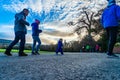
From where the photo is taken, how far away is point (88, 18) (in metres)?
67.6

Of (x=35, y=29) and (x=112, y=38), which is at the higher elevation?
(x=35, y=29)

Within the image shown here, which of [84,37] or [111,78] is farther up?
[84,37]

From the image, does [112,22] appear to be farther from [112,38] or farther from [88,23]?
[88,23]

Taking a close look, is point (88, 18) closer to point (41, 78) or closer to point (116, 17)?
point (116, 17)

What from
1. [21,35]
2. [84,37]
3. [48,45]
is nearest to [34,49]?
[21,35]

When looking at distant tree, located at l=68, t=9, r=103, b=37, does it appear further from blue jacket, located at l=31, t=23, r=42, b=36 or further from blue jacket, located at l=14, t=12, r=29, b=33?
blue jacket, located at l=14, t=12, r=29, b=33

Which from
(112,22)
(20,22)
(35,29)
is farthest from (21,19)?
(35,29)

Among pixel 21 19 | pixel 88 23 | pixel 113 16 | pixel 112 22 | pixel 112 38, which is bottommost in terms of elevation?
pixel 112 38

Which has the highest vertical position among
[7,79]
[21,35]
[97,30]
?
[97,30]

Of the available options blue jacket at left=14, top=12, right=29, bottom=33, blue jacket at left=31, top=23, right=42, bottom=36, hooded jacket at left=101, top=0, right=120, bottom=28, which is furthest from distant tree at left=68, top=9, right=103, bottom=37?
hooded jacket at left=101, top=0, right=120, bottom=28

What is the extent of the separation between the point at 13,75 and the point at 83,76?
1.06 m

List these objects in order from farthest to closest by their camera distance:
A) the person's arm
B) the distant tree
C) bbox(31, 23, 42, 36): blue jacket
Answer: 1. the distant tree
2. bbox(31, 23, 42, 36): blue jacket
3. the person's arm

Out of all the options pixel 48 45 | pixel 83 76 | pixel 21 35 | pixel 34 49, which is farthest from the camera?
pixel 48 45

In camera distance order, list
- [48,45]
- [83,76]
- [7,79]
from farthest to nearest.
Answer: [48,45], [83,76], [7,79]
